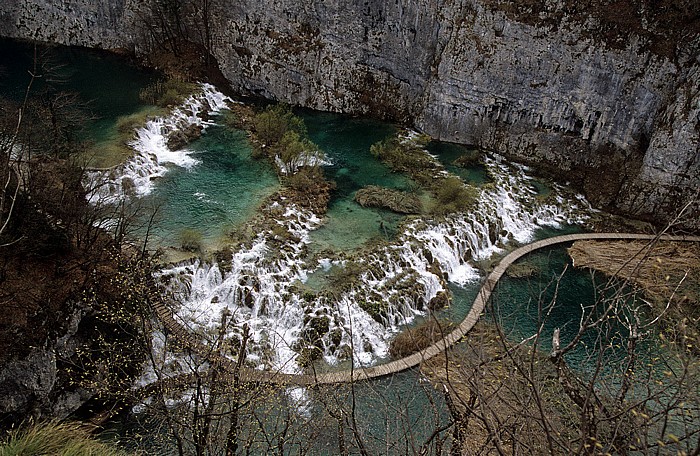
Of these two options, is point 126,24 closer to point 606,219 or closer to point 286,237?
point 286,237

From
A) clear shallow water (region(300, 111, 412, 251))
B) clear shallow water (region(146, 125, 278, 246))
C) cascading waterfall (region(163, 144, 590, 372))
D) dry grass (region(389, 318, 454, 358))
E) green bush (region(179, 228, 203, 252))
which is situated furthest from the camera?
clear shallow water (region(300, 111, 412, 251))

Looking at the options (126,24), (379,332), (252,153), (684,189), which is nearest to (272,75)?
(252,153)

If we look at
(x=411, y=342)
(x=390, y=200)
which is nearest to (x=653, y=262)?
(x=411, y=342)

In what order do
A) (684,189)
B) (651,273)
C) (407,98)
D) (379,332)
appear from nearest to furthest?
(379,332) < (651,273) < (684,189) < (407,98)

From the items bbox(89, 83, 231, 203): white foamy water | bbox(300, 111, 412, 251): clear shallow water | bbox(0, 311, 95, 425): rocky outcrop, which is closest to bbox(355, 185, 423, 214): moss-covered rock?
bbox(300, 111, 412, 251): clear shallow water

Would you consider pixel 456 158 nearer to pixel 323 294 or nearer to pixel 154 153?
pixel 323 294

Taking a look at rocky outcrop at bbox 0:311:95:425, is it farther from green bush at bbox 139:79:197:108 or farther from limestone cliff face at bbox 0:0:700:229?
limestone cliff face at bbox 0:0:700:229
